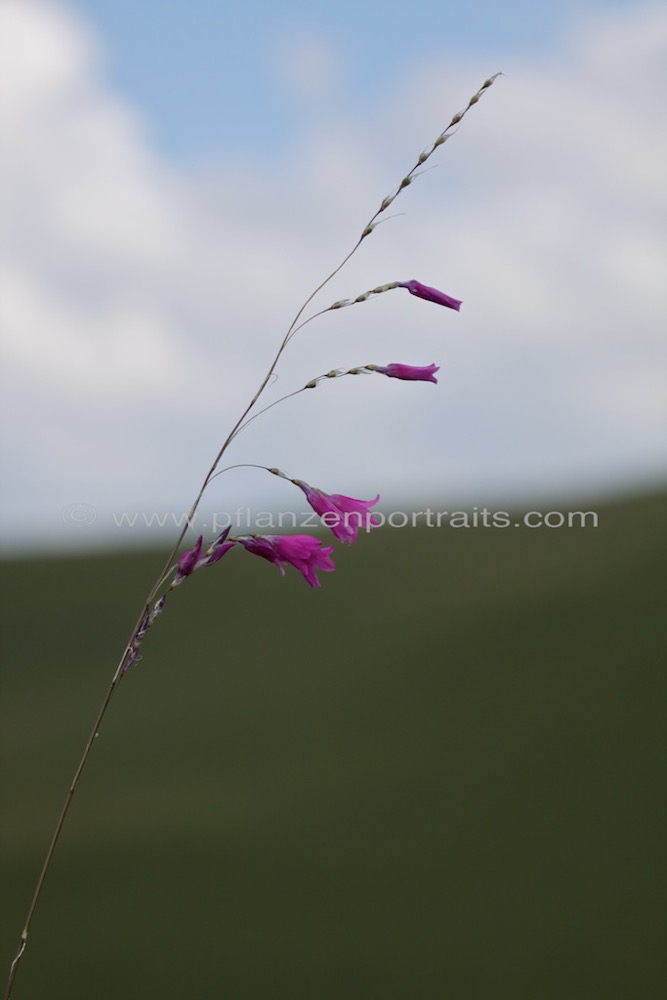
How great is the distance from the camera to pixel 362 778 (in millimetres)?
8742

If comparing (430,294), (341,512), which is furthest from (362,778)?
(430,294)

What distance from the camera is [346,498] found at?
1.79 m

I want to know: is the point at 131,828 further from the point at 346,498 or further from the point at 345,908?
the point at 346,498

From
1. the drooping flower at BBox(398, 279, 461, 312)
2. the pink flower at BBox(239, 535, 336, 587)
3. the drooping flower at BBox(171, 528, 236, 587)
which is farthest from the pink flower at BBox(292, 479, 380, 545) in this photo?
the drooping flower at BBox(398, 279, 461, 312)

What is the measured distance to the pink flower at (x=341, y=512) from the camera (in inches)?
66.4

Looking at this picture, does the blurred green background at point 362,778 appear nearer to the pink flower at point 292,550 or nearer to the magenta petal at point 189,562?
the pink flower at point 292,550

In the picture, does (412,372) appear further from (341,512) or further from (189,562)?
(189,562)

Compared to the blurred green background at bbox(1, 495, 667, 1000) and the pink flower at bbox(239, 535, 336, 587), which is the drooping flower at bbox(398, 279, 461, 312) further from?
the blurred green background at bbox(1, 495, 667, 1000)

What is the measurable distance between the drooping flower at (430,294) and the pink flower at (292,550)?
16.7 inches

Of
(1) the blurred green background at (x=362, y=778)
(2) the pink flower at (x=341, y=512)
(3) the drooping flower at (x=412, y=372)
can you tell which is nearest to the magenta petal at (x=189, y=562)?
(2) the pink flower at (x=341, y=512)

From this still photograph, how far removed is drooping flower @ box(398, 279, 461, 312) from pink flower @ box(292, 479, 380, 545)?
351 millimetres

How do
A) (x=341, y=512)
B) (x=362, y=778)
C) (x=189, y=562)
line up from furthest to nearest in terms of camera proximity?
(x=362, y=778), (x=341, y=512), (x=189, y=562)

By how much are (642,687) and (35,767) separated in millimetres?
5720

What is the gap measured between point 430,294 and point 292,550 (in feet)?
1.54
